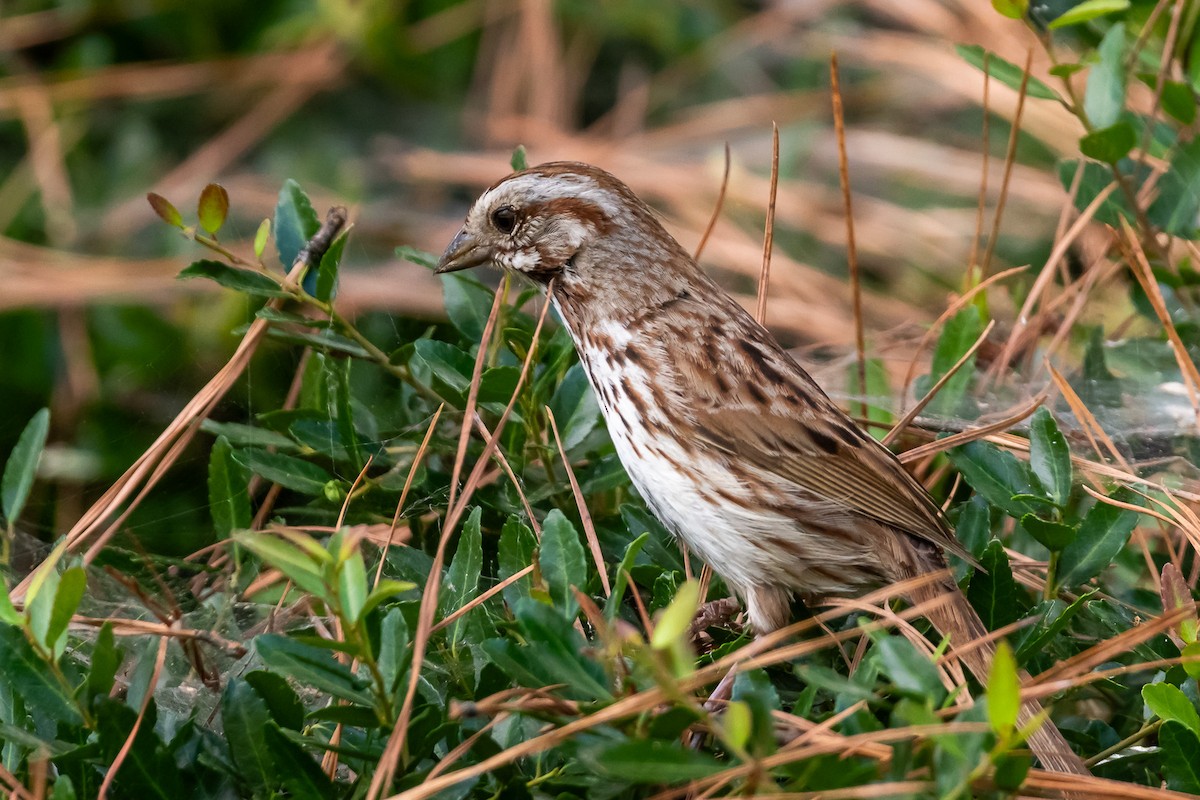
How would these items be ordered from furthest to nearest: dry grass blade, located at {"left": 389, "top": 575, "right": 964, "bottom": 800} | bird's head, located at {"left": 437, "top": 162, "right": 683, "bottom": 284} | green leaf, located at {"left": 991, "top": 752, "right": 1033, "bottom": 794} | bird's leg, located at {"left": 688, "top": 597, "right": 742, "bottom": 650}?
bird's head, located at {"left": 437, "top": 162, "right": 683, "bottom": 284}
bird's leg, located at {"left": 688, "top": 597, "right": 742, "bottom": 650}
dry grass blade, located at {"left": 389, "top": 575, "right": 964, "bottom": 800}
green leaf, located at {"left": 991, "top": 752, "right": 1033, "bottom": 794}

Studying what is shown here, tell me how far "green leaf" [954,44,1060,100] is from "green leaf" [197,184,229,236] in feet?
6.23

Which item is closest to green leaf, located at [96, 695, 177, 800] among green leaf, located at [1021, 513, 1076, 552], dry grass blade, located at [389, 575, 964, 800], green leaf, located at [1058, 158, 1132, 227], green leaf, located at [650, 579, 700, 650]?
dry grass blade, located at [389, 575, 964, 800]

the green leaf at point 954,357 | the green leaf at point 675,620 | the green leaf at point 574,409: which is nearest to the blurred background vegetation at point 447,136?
the green leaf at point 954,357

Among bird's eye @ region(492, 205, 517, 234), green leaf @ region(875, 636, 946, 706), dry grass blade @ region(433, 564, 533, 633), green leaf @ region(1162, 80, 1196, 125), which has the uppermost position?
green leaf @ region(1162, 80, 1196, 125)

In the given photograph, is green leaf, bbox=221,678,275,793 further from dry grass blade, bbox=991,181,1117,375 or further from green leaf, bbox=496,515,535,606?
dry grass blade, bbox=991,181,1117,375

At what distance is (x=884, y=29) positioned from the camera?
7.21m

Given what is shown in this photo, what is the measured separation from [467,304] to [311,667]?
1.20m

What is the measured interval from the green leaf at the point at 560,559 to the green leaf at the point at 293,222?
44.1 inches

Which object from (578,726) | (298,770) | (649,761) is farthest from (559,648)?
(298,770)

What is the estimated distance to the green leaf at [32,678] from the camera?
204cm

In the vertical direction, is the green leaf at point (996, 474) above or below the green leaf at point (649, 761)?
below

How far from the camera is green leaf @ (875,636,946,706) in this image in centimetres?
181

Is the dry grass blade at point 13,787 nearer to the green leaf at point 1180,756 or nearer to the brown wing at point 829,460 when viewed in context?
the brown wing at point 829,460

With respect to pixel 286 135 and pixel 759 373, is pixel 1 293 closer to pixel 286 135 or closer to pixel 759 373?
pixel 286 135
